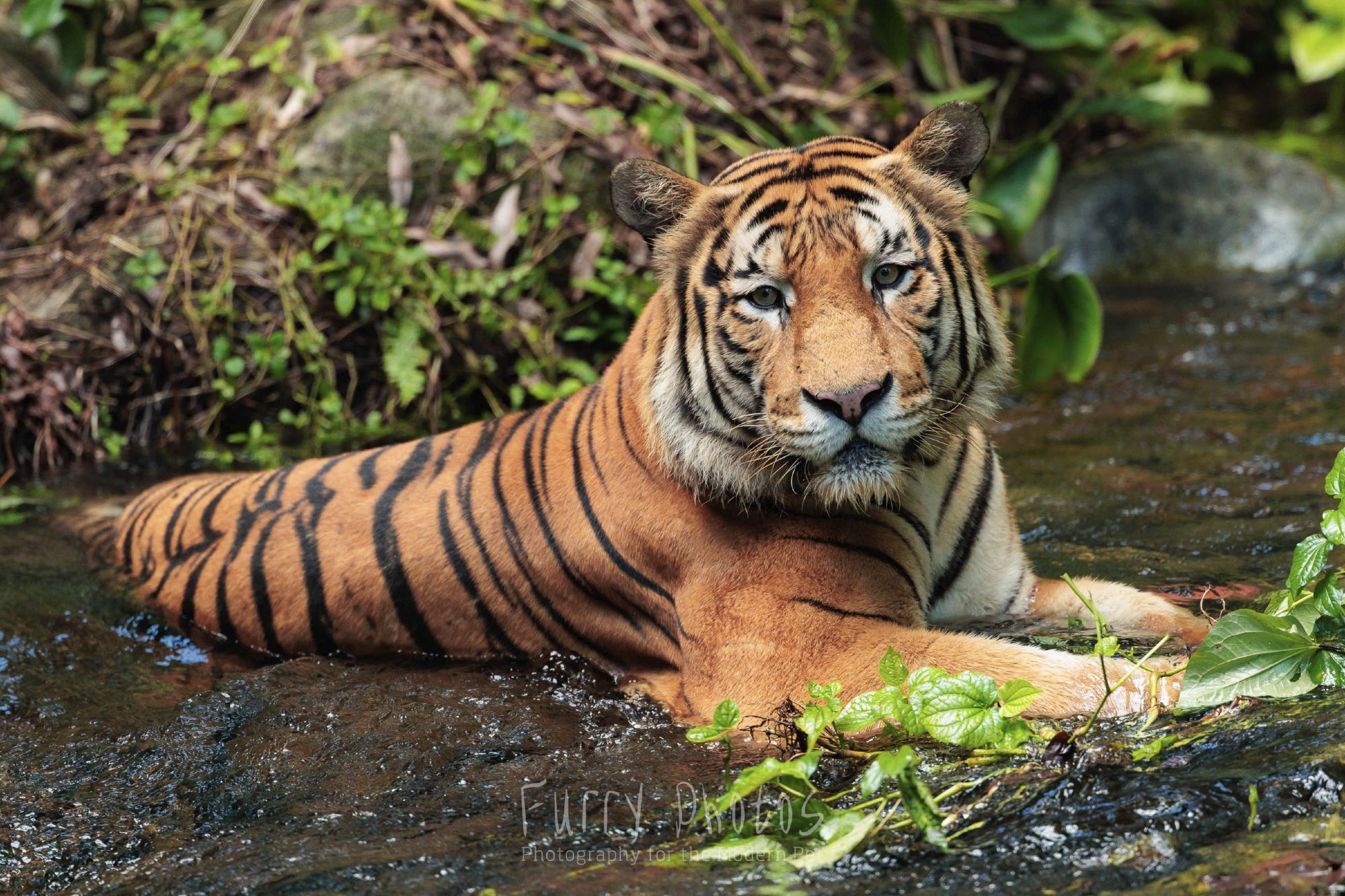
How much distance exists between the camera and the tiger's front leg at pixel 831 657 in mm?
2604

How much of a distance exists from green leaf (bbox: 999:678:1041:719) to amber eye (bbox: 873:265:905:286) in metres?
0.88

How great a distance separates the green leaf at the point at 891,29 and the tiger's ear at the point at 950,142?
3237 mm

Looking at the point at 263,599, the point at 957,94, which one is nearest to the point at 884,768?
the point at 263,599

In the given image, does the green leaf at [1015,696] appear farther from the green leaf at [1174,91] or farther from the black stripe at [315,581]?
the green leaf at [1174,91]

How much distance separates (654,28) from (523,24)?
700 mm

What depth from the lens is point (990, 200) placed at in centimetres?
597

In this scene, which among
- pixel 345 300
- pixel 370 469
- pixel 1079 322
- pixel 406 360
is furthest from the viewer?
pixel 345 300

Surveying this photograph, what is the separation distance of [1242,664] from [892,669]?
0.61m

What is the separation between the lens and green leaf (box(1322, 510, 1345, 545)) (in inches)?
89.5

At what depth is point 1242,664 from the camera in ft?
7.70

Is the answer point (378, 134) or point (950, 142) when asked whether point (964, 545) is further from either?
point (378, 134)

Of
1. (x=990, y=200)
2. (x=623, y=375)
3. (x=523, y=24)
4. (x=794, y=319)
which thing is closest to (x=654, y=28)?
(x=523, y=24)

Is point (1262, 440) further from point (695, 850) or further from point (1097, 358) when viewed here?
point (695, 850)

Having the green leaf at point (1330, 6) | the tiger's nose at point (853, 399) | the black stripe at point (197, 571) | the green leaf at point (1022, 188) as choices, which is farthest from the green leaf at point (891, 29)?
the tiger's nose at point (853, 399)
